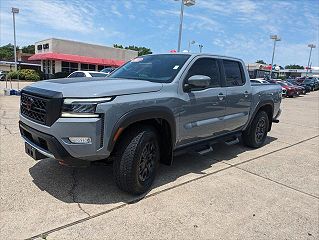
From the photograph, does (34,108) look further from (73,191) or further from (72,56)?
(72,56)

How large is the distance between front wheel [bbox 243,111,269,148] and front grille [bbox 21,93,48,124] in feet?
14.6

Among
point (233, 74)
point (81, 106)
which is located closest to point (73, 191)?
point (81, 106)

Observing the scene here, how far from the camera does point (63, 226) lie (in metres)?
3.20

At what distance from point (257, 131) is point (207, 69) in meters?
2.50

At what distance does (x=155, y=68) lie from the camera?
15.6 ft

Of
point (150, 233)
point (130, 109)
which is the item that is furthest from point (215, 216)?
point (130, 109)

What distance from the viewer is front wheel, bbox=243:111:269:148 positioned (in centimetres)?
668

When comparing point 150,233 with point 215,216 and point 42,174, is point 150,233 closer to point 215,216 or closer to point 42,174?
point 215,216

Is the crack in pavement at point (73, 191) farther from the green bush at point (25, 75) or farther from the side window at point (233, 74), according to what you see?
the green bush at point (25, 75)

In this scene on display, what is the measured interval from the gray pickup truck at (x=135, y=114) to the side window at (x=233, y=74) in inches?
1.0

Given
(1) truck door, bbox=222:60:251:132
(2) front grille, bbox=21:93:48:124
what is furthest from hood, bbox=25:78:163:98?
(1) truck door, bbox=222:60:251:132

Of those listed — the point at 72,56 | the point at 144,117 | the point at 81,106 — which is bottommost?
the point at 144,117

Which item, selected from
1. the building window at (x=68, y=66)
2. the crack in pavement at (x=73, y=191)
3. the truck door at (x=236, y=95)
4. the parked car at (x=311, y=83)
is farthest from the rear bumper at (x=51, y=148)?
the parked car at (x=311, y=83)

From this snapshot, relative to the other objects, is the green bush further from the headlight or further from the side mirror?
the headlight
